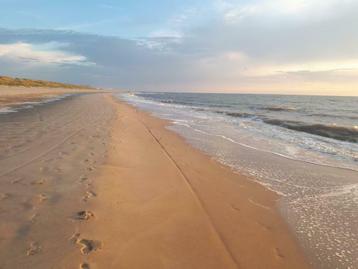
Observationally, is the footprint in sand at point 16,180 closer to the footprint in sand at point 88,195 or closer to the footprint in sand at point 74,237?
the footprint in sand at point 88,195

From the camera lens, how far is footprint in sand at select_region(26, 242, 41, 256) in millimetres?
3452

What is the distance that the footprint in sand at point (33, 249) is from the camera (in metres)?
3.45

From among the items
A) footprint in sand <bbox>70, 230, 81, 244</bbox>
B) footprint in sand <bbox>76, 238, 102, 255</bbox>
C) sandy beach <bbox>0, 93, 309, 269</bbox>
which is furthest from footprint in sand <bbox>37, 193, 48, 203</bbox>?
footprint in sand <bbox>76, 238, 102, 255</bbox>

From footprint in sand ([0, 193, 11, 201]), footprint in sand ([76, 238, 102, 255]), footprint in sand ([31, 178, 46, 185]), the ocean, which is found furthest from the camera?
footprint in sand ([31, 178, 46, 185])

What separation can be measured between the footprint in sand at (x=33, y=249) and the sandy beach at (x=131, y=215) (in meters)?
0.01

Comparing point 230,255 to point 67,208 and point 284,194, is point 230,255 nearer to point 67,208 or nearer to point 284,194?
point 67,208

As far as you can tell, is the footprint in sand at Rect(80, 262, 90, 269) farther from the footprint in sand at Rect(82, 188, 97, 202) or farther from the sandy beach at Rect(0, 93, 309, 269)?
the footprint in sand at Rect(82, 188, 97, 202)

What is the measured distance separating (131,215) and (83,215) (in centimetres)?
74

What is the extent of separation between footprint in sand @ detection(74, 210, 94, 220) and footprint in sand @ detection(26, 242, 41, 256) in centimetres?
86

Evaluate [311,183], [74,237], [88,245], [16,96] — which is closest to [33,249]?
[74,237]

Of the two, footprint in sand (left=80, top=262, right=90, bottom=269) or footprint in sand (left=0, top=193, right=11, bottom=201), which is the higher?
footprint in sand (left=0, top=193, right=11, bottom=201)

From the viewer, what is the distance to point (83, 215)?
4598mm

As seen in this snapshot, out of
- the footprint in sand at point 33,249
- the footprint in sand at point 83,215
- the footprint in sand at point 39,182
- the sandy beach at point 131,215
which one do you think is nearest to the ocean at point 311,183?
the sandy beach at point 131,215

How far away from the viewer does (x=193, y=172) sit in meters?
8.03
